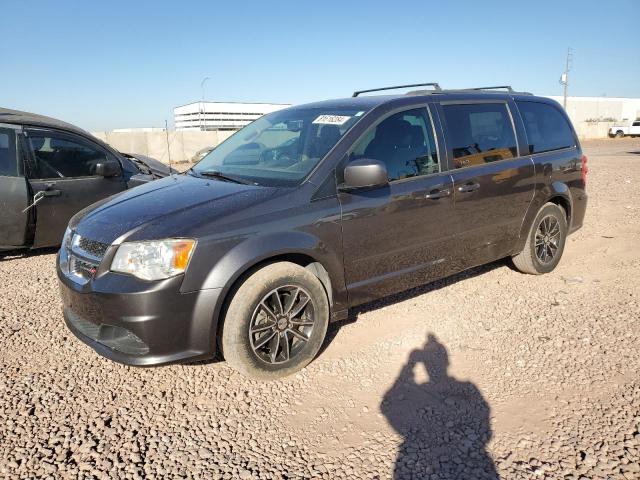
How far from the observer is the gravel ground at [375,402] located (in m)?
2.42

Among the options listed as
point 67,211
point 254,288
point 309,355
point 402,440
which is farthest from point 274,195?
point 67,211

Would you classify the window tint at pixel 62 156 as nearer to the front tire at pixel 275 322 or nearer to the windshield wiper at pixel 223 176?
the windshield wiper at pixel 223 176

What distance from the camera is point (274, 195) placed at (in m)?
3.21

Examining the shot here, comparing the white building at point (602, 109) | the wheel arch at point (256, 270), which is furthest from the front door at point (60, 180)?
the white building at point (602, 109)

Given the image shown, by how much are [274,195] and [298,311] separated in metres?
0.78

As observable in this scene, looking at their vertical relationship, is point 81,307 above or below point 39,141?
below

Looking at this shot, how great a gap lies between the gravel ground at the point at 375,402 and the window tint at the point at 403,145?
1.26 m

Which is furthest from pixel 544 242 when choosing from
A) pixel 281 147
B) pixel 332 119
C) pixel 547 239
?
pixel 281 147

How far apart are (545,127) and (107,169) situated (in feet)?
16.5

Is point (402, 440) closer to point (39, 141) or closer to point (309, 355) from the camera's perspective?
point (309, 355)

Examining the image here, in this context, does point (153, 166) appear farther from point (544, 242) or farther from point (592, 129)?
point (592, 129)

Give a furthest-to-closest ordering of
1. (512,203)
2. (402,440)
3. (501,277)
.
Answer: (501,277) → (512,203) → (402,440)

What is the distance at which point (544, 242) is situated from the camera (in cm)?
508

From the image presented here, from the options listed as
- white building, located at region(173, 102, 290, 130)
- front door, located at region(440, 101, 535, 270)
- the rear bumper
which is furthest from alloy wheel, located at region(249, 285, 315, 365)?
white building, located at region(173, 102, 290, 130)
